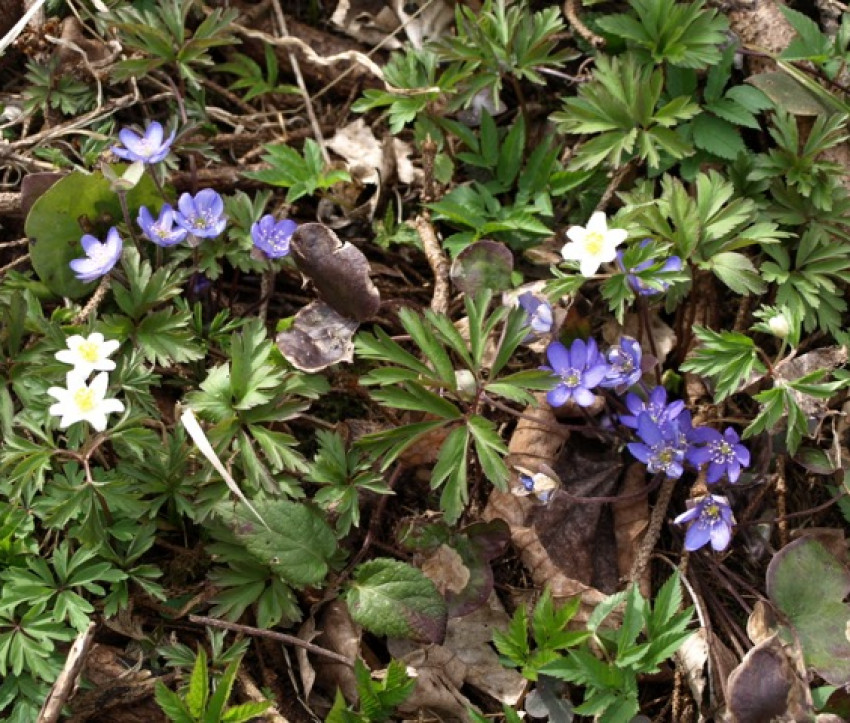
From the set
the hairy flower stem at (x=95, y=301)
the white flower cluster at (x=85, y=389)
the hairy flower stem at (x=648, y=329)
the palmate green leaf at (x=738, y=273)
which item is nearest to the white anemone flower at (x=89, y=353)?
the white flower cluster at (x=85, y=389)

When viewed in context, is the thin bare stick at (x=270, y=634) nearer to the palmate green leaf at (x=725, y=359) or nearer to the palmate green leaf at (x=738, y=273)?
the palmate green leaf at (x=725, y=359)

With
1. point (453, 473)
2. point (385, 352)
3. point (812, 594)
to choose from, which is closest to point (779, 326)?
point (812, 594)

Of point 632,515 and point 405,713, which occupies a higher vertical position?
point 632,515

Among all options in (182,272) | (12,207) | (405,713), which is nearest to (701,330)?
(405,713)

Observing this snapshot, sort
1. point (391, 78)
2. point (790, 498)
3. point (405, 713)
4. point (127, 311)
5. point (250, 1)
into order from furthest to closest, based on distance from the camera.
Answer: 1. point (250, 1)
2. point (391, 78)
3. point (790, 498)
4. point (127, 311)
5. point (405, 713)

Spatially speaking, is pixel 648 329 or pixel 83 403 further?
pixel 648 329

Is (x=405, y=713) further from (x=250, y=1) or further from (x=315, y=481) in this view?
(x=250, y=1)

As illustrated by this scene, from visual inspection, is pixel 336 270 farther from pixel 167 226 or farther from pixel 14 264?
pixel 14 264
